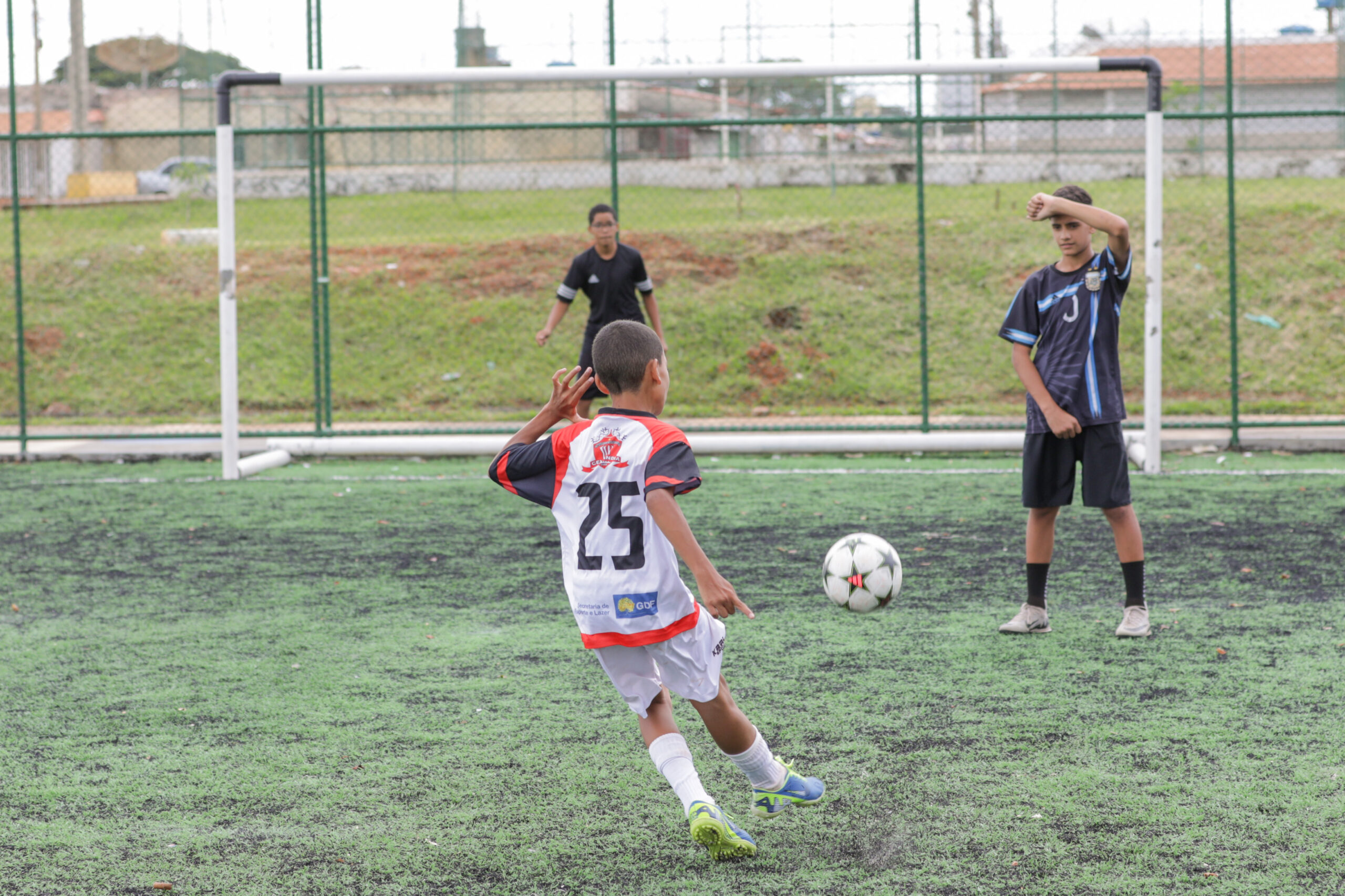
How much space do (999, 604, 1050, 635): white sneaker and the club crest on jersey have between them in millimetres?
2564

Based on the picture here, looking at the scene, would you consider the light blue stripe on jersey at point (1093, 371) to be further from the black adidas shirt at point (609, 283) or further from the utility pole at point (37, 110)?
the utility pole at point (37, 110)

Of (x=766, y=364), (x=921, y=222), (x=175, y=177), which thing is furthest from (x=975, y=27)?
(x=175, y=177)

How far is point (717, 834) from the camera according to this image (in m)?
2.83

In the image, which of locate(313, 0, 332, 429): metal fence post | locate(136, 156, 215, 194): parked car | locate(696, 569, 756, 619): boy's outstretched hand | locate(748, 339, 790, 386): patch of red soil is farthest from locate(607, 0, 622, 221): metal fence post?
locate(136, 156, 215, 194): parked car

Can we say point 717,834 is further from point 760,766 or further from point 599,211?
point 599,211

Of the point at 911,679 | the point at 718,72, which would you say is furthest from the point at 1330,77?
the point at 911,679

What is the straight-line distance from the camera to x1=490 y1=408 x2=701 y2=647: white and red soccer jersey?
9.30 feet

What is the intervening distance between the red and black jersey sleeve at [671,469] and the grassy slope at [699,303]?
11075mm

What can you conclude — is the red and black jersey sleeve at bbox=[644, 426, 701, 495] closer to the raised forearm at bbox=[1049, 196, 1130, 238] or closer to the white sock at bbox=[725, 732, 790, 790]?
the white sock at bbox=[725, 732, 790, 790]

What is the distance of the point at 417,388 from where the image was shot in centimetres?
1441

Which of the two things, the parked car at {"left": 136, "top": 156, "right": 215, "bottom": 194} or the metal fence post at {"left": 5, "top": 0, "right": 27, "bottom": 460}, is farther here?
the parked car at {"left": 136, "top": 156, "right": 215, "bottom": 194}

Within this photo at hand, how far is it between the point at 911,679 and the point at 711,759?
989 mm

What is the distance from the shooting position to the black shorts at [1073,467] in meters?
4.80

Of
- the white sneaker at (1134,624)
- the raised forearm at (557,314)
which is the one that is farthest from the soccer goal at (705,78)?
the white sneaker at (1134,624)
